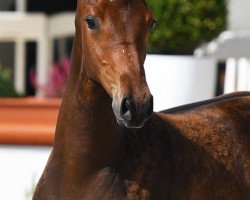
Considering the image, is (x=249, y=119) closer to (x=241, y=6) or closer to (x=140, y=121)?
(x=140, y=121)

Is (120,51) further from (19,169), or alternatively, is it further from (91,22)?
(19,169)

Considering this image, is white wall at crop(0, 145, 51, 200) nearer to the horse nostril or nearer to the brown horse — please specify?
Result: the brown horse

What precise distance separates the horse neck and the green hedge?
2.46m

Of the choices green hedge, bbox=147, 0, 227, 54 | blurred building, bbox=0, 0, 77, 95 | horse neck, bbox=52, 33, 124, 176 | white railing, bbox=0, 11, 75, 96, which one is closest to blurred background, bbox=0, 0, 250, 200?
green hedge, bbox=147, 0, 227, 54

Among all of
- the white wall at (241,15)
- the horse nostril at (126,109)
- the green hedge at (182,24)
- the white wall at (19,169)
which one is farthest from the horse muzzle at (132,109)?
the white wall at (241,15)

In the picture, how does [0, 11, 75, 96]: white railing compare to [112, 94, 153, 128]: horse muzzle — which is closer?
[112, 94, 153, 128]: horse muzzle

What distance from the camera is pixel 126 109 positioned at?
3.30 m

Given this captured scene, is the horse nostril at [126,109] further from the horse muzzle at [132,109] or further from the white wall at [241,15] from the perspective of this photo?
the white wall at [241,15]

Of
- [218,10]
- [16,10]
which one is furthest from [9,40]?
[218,10]

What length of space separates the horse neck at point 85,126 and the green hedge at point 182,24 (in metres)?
2.46

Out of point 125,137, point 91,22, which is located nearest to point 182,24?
point 125,137

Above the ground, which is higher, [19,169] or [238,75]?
[238,75]

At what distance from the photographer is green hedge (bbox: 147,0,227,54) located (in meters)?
6.15

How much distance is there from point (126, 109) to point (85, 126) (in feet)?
1.39
